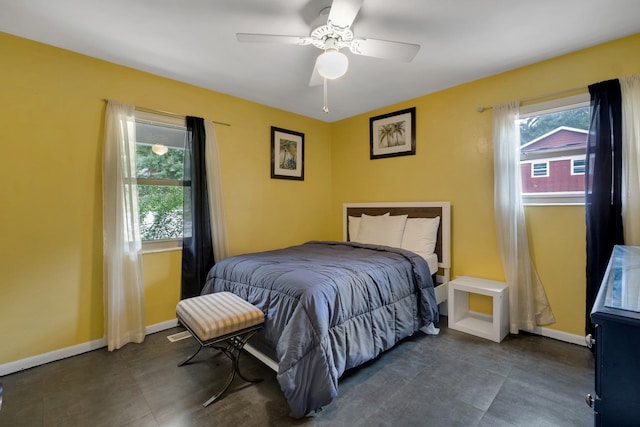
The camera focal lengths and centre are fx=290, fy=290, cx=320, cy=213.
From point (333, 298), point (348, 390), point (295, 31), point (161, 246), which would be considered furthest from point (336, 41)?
point (161, 246)

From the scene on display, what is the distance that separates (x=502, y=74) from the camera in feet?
9.15

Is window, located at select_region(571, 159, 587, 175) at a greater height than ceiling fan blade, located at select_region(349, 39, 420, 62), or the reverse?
ceiling fan blade, located at select_region(349, 39, 420, 62)

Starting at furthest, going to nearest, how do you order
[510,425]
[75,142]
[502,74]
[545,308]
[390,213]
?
1. [390,213]
2. [502,74]
3. [545,308]
4. [75,142]
5. [510,425]

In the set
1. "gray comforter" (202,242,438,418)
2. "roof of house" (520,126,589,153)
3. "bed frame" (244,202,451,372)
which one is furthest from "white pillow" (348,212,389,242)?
"roof of house" (520,126,589,153)

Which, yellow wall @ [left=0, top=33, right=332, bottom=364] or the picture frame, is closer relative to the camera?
yellow wall @ [left=0, top=33, right=332, bottom=364]

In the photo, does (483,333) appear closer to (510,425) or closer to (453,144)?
(510,425)

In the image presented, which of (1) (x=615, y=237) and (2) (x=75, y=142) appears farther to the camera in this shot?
(2) (x=75, y=142)

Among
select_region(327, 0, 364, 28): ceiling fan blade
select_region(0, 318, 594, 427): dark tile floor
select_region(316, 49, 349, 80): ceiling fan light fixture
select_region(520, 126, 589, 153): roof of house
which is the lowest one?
select_region(0, 318, 594, 427): dark tile floor

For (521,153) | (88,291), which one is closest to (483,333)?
(521,153)

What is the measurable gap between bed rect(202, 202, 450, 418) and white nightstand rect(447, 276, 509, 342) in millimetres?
199

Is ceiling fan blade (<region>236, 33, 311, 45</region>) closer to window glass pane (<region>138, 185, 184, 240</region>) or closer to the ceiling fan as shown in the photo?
the ceiling fan

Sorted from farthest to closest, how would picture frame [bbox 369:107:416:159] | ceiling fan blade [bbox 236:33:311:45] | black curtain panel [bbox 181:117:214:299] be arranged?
1. picture frame [bbox 369:107:416:159]
2. black curtain panel [bbox 181:117:214:299]
3. ceiling fan blade [bbox 236:33:311:45]

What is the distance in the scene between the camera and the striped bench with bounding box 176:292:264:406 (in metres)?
1.75

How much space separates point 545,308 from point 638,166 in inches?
51.5
